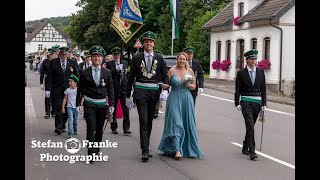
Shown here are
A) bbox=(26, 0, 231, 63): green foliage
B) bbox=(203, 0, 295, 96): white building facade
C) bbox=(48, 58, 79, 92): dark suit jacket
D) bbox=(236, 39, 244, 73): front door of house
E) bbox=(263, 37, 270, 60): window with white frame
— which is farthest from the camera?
bbox=(26, 0, 231, 63): green foliage

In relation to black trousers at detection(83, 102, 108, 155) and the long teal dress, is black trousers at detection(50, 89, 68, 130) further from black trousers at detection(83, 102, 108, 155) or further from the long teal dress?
the long teal dress

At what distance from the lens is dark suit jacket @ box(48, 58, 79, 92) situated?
12.8 meters

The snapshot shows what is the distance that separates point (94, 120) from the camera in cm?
958

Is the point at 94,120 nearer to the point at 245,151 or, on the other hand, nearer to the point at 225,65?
the point at 245,151

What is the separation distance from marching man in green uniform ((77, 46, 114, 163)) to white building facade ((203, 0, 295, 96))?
20022 mm

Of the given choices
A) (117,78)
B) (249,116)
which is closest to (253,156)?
(249,116)

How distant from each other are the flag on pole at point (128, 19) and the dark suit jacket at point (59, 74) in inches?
116

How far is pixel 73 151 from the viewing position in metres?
10.5

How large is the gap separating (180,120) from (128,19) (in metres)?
6.17

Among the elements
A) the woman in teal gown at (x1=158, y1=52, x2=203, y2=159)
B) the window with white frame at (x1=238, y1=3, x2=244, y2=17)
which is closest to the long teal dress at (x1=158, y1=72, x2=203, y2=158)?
the woman in teal gown at (x1=158, y1=52, x2=203, y2=159)

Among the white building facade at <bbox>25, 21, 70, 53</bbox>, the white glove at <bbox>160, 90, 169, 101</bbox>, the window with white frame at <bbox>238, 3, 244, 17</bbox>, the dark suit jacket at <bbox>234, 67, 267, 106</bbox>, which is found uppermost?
the white building facade at <bbox>25, 21, 70, 53</bbox>

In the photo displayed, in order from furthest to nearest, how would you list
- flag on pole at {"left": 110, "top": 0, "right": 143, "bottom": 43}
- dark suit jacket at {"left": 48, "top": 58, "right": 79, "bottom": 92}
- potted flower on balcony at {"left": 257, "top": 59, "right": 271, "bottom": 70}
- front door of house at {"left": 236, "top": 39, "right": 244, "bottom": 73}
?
front door of house at {"left": 236, "top": 39, "right": 244, "bottom": 73} < potted flower on balcony at {"left": 257, "top": 59, "right": 271, "bottom": 70} < flag on pole at {"left": 110, "top": 0, "right": 143, "bottom": 43} < dark suit jacket at {"left": 48, "top": 58, "right": 79, "bottom": 92}

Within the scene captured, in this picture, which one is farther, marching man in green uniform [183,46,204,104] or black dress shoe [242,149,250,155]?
marching man in green uniform [183,46,204,104]
